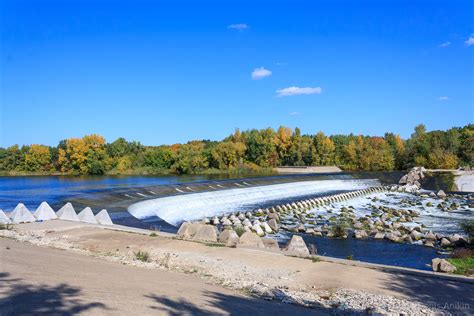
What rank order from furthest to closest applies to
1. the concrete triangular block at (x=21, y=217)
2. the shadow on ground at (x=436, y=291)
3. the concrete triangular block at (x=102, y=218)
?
1. the concrete triangular block at (x=102, y=218)
2. the concrete triangular block at (x=21, y=217)
3. the shadow on ground at (x=436, y=291)

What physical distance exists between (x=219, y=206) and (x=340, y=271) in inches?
634

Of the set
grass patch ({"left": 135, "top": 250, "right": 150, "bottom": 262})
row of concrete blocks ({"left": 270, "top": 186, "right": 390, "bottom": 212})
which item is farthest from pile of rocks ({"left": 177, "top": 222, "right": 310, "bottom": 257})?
row of concrete blocks ({"left": 270, "top": 186, "right": 390, "bottom": 212})

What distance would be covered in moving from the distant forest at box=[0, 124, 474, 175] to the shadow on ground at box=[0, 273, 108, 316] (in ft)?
188

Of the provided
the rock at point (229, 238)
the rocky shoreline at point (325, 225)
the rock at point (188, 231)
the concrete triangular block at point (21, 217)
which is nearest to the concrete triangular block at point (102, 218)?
the concrete triangular block at point (21, 217)

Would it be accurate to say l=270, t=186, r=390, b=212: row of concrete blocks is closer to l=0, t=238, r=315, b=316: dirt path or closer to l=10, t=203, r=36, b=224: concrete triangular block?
l=10, t=203, r=36, b=224: concrete triangular block

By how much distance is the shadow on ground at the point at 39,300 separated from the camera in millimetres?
3820

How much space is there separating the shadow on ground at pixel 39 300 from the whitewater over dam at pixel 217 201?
13617 mm

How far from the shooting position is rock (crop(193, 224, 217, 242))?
1099cm

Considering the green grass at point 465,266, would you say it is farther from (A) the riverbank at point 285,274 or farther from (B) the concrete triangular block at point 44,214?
(B) the concrete triangular block at point 44,214

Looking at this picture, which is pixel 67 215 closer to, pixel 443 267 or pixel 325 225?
pixel 325 225

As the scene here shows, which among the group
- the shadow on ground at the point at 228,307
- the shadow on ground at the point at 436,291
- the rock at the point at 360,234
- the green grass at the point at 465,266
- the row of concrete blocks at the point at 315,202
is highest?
the shadow on ground at the point at 228,307

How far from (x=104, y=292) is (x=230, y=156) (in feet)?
203

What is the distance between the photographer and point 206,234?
11.1m

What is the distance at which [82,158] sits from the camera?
61.8 metres
